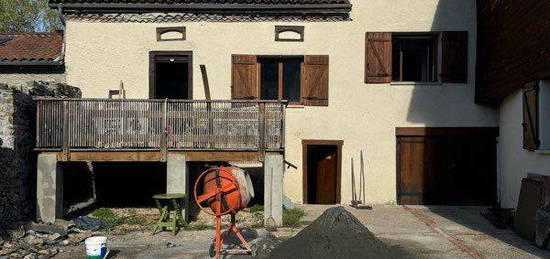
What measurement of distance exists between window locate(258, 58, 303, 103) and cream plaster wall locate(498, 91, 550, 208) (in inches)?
218

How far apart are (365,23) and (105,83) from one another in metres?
7.45

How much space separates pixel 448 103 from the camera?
1409cm

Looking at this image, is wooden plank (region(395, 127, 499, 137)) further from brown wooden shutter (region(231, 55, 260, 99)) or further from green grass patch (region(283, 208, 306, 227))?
brown wooden shutter (region(231, 55, 260, 99))

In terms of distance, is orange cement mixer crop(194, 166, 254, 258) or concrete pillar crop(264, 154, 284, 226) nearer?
orange cement mixer crop(194, 166, 254, 258)

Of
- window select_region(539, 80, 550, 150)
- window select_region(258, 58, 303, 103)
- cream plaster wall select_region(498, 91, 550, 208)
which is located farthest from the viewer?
window select_region(258, 58, 303, 103)

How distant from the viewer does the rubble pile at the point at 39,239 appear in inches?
332

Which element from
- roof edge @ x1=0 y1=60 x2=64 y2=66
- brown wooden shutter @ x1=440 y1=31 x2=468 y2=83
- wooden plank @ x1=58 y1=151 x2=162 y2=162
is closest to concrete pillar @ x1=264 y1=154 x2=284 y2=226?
wooden plank @ x1=58 y1=151 x2=162 y2=162

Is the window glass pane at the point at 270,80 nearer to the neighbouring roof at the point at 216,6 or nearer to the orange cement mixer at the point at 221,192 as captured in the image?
the neighbouring roof at the point at 216,6

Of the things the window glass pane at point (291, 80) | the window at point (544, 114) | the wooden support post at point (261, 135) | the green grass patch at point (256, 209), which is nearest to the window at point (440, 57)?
the window glass pane at point (291, 80)

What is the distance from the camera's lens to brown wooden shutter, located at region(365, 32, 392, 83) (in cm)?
1405

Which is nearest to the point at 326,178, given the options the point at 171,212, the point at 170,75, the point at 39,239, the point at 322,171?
the point at 322,171

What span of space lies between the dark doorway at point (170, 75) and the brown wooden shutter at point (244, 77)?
1.22 m

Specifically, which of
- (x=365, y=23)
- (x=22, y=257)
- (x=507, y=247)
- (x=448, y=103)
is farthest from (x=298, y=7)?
(x=22, y=257)

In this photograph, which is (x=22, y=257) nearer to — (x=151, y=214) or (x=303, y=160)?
(x=151, y=214)
